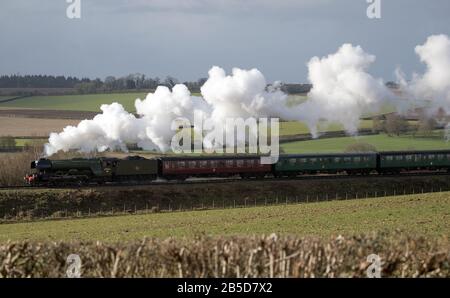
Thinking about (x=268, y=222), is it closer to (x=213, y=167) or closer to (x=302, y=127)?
(x=213, y=167)

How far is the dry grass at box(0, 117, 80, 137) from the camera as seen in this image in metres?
111

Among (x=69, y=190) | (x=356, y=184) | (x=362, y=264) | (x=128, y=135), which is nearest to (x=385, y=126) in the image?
(x=356, y=184)

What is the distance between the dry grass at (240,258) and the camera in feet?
59.5

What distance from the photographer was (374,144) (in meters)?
104

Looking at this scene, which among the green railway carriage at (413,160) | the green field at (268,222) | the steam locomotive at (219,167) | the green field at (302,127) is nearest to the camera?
the green field at (268,222)

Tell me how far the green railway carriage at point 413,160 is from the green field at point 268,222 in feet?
71.4

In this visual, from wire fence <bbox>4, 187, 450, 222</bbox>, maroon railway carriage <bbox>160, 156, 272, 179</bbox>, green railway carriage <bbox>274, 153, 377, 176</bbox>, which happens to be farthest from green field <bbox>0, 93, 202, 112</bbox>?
wire fence <bbox>4, 187, 450, 222</bbox>

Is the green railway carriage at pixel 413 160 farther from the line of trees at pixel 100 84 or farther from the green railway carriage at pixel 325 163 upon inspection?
the line of trees at pixel 100 84

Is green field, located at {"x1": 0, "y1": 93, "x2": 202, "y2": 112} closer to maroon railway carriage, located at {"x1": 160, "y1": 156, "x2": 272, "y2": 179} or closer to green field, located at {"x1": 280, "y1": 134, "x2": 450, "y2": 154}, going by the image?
green field, located at {"x1": 280, "y1": 134, "x2": 450, "y2": 154}

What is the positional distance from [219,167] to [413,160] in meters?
23.1

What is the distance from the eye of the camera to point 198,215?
5100 cm

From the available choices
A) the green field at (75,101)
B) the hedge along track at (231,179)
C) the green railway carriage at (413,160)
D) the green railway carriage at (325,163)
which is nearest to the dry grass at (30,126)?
the green field at (75,101)

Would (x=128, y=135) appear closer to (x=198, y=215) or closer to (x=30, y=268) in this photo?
(x=198, y=215)
